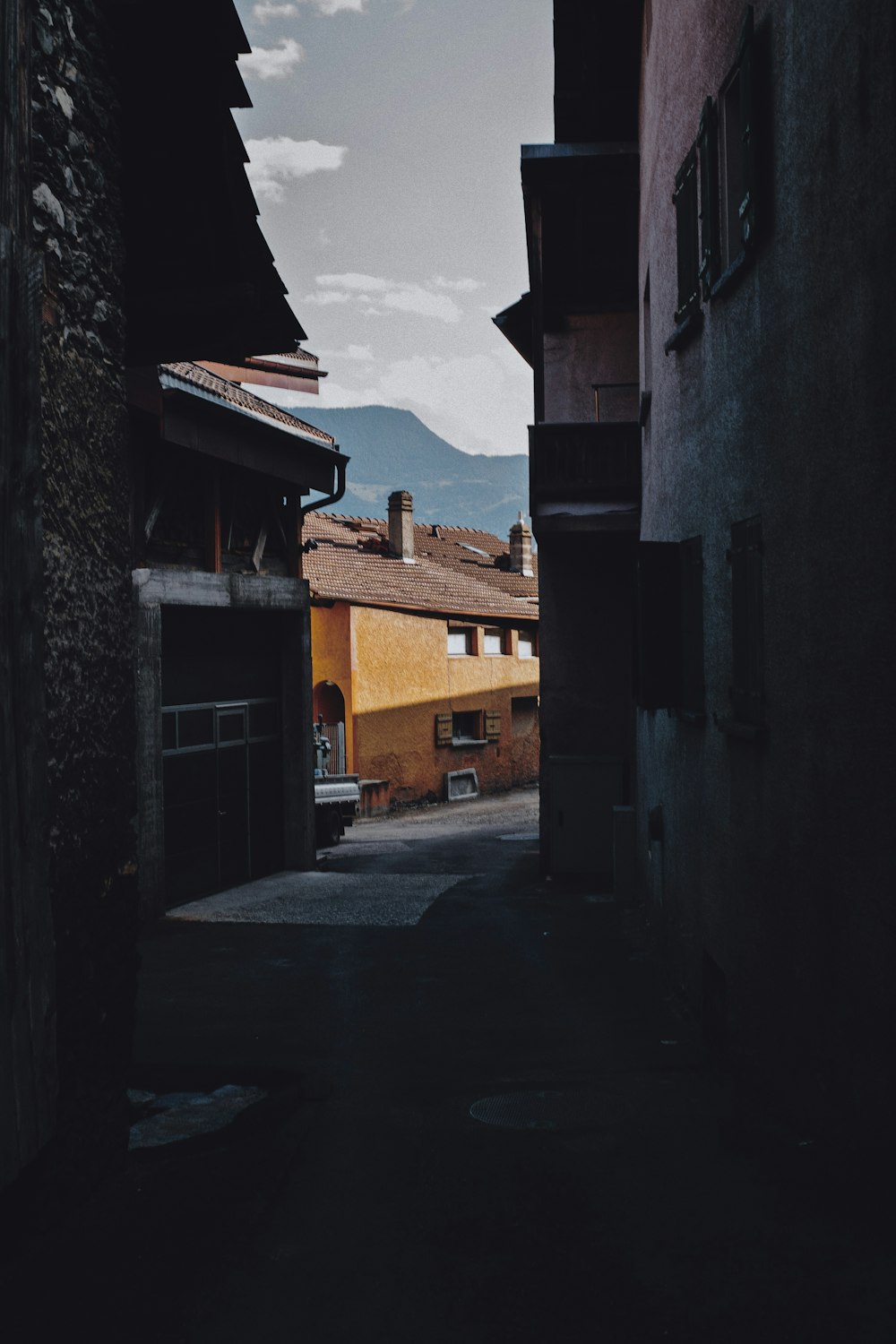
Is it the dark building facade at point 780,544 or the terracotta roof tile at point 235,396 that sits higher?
the terracotta roof tile at point 235,396

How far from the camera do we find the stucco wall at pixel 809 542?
4.56m

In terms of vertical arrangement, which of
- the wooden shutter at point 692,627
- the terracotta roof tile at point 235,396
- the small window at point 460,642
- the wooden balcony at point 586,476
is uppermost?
the terracotta roof tile at point 235,396

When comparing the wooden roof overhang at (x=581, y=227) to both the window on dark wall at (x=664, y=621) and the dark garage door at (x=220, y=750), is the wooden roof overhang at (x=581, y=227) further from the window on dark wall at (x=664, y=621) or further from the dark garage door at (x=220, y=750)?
the window on dark wall at (x=664, y=621)

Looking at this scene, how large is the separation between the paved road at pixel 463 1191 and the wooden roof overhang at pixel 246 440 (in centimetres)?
641

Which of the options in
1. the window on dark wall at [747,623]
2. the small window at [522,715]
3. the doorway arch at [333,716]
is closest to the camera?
the window on dark wall at [747,623]

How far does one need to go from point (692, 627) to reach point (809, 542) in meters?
3.09

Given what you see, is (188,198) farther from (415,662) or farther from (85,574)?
(415,662)

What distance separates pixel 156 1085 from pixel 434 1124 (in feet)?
6.21

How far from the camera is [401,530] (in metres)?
35.5

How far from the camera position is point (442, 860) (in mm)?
→ 19359

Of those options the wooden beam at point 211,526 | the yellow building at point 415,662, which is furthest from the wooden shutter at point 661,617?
the yellow building at point 415,662

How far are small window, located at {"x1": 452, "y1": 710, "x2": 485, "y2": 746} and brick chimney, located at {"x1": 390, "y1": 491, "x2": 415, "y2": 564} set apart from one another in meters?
5.01

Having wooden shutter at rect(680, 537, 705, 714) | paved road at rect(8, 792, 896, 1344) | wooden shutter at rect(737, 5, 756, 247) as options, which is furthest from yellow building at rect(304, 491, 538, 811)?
wooden shutter at rect(737, 5, 756, 247)

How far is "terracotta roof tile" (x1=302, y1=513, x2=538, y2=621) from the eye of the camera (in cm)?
3102
